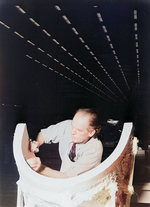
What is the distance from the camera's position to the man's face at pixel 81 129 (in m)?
2.42

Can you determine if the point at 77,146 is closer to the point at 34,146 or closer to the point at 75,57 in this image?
the point at 34,146

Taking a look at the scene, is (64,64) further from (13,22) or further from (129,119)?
(129,119)

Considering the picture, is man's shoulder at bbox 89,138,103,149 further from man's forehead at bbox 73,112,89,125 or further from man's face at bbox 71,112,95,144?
man's forehead at bbox 73,112,89,125

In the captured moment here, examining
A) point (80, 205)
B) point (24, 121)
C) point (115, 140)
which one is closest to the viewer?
point (80, 205)

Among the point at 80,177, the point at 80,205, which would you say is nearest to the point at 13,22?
the point at 80,177

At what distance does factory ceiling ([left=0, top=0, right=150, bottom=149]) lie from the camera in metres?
2.42

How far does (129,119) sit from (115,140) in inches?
8.8

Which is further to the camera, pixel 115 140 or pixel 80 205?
pixel 115 140

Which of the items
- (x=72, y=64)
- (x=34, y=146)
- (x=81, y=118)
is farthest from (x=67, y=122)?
(x=72, y=64)

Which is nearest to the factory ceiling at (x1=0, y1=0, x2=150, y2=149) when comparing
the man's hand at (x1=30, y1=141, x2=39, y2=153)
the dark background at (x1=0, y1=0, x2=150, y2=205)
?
the dark background at (x1=0, y1=0, x2=150, y2=205)

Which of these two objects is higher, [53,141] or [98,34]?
[98,34]

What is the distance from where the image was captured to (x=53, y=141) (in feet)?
8.29

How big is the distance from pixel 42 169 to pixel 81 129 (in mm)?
483

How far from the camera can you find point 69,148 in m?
2.48
